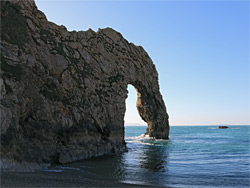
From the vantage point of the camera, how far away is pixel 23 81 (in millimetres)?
19797

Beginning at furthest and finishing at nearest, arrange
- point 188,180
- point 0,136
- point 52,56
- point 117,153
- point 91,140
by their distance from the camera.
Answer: point 117,153 < point 91,140 < point 52,56 < point 188,180 < point 0,136

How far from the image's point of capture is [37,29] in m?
25.8

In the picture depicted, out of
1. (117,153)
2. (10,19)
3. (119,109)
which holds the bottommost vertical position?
(117,153)

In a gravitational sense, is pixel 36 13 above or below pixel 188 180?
above

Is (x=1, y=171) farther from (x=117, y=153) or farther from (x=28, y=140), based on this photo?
(x=117, y=153)

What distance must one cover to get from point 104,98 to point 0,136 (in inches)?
741

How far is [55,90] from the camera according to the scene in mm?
24609

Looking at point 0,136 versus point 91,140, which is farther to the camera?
point 91,140

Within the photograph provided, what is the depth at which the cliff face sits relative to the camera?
18.0m

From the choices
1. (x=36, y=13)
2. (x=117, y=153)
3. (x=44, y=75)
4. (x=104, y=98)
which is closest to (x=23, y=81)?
(x=44, y=75)

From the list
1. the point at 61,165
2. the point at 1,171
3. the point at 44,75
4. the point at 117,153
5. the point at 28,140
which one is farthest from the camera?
the point at 117,153

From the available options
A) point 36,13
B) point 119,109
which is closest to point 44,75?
point 36,13

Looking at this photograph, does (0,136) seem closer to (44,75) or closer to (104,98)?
(44,75)

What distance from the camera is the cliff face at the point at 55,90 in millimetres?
18000
